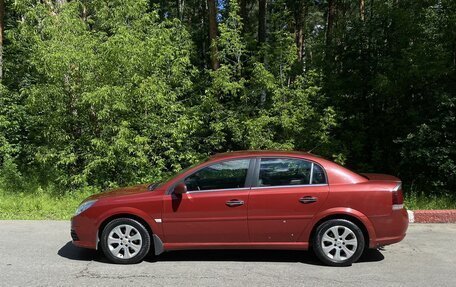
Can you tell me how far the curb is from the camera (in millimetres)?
8492

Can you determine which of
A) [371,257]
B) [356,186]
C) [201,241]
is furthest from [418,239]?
[201,241]

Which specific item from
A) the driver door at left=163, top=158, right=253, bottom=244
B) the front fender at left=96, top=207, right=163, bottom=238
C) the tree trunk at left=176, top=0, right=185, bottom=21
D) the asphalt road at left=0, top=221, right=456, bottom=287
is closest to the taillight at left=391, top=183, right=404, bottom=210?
the asphalt road at left=0, top=221, right=456, bottom=287

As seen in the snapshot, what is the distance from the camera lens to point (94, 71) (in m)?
11.4

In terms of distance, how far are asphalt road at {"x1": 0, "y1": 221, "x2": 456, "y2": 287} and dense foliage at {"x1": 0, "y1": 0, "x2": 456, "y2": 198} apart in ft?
14.3

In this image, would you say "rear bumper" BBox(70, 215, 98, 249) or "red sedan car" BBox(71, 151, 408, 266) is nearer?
"red sedan car" BBox(71, 151, 408, 266)

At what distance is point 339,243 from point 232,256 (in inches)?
58.6

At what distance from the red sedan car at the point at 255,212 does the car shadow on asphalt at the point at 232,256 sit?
32 centimetres

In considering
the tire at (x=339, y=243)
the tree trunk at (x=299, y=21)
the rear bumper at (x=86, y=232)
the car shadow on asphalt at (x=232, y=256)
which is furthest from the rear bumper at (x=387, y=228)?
the tree trunk at (x=299, y=21)

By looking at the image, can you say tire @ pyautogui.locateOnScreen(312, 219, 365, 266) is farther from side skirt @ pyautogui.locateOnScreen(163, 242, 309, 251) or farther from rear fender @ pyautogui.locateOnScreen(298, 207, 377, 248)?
Answer: side skirt @ pyautogui.locateOnScreen(163, 242, 309, 251)

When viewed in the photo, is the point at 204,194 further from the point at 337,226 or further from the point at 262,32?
the point at 262,32

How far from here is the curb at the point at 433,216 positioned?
8.49m

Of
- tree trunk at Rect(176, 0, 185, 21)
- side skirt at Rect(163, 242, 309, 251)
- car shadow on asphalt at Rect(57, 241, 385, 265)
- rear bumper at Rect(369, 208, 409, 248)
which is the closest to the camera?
rear bumper at Rect(369, 208, 409, 248)

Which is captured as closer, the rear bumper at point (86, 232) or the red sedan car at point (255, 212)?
the red sedan car at point (255, 212)

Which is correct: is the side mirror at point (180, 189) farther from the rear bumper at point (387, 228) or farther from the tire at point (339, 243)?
the rear bumper at point (387, 228)
